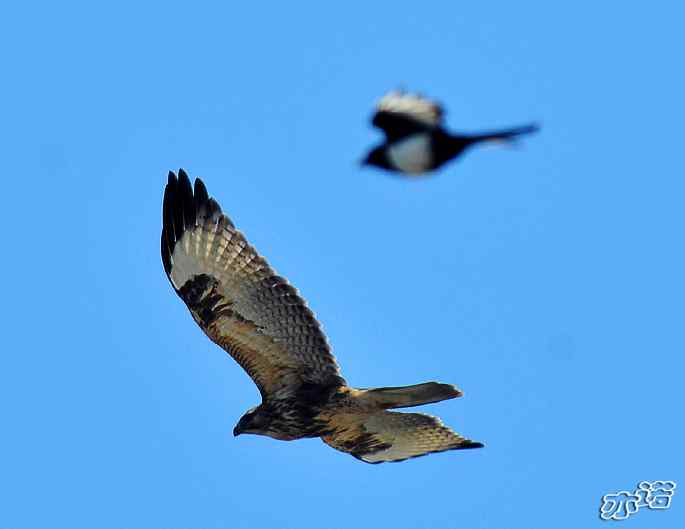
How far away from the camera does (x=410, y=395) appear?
1091 cm

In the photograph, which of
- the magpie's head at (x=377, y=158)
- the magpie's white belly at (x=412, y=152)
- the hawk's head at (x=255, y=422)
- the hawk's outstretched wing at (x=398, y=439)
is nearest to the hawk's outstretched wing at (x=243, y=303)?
the hawk's head at (x=255, y=422)

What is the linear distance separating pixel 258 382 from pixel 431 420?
5.11 feet

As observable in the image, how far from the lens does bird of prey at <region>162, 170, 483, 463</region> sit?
37.7ft

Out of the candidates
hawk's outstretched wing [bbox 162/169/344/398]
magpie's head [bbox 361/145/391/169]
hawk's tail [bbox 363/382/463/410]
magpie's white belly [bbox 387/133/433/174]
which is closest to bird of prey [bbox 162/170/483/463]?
hawk's outstretched wing [bbox 162/169/344/398]

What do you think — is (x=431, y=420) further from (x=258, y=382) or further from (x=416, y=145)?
(x=416, y=145)

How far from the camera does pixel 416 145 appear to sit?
7.35 m

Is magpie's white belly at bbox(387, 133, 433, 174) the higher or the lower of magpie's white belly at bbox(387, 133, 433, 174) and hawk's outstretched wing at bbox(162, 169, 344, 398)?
the lower

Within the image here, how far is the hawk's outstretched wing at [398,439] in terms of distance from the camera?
39.0 ft

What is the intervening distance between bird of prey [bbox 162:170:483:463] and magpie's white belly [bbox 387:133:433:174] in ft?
13.8

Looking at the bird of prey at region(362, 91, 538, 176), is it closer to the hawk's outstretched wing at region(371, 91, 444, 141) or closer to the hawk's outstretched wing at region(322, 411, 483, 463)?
the hawk's outstretched wing at region(371, 91, 444, 141)

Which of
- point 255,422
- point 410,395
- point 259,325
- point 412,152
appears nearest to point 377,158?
point 412,152

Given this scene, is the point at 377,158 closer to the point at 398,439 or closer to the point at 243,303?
the point at 243,303

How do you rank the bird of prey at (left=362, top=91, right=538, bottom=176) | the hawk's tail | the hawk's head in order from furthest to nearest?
the hawk's head → the hawk's tail → the bird of prey at (left=362, top=91, right=538, bottom=176)

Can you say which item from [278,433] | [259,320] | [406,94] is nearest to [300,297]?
[259,320]
